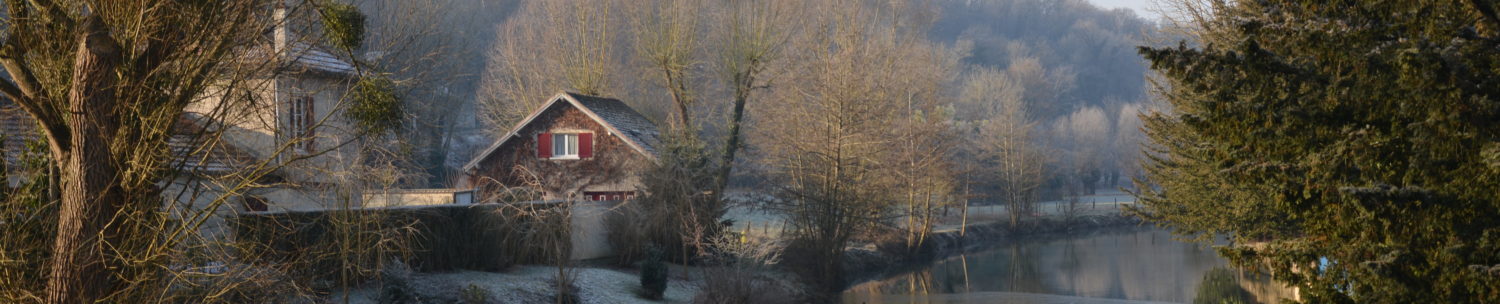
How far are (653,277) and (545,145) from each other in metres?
13.9

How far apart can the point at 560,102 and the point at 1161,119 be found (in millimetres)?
19554

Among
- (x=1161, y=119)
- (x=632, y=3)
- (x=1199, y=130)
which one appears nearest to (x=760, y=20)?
(x=632, y=3)

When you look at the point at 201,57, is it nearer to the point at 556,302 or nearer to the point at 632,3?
the point at 556,302

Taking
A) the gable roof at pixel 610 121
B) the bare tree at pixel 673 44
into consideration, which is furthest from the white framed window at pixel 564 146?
the bare tree at pixel 673 44

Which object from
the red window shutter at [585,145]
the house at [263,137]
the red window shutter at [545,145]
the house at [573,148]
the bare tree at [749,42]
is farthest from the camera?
the bare tree at [749,42]

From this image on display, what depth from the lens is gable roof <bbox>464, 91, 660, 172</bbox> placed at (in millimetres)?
33250

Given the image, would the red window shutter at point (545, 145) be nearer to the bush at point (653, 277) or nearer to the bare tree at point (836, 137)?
the bare tree at point (836, 137)

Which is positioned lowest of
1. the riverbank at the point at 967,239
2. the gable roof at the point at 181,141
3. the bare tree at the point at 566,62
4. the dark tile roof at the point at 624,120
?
the riverbank at the point at 967,239

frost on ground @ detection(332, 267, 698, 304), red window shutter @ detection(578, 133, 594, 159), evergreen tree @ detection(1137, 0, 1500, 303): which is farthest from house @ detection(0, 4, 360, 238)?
red window shutter @ detection(578, 133, 594, 159)

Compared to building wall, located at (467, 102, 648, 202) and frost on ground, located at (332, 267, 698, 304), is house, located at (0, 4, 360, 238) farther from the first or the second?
building wall, located at (467, 102, 648, 202)

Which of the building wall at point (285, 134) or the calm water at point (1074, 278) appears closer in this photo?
the building wall at point (285, 134)

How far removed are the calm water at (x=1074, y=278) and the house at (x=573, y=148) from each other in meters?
8.51

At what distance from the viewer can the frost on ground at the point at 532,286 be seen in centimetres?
1806

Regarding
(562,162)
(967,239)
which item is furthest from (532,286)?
(967,239)
